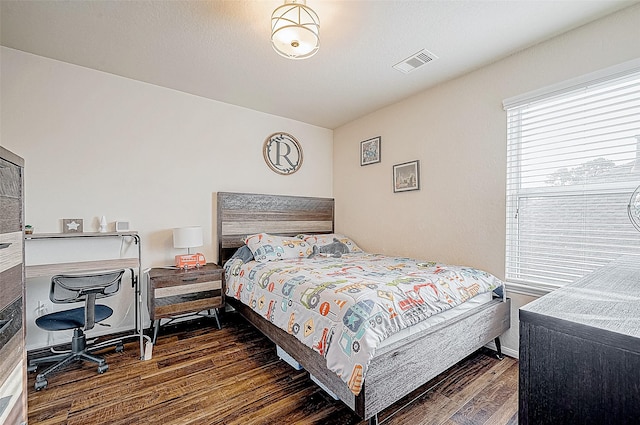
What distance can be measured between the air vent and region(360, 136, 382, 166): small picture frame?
43.1 inches

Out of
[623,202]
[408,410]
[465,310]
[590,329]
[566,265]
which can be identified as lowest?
[408,410]

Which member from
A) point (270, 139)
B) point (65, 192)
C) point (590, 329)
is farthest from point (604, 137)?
point (65, 192)

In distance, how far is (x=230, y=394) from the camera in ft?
6.20

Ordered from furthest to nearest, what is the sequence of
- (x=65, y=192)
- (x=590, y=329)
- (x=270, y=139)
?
(x=270, y=139), (x=65, y=192), (x=590, y=329)

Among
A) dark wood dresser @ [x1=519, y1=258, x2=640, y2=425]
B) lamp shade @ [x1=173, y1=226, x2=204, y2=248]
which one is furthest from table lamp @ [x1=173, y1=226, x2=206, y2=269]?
dark wood dresser @ [x1=519, y1=258, x2=640, y2=425]

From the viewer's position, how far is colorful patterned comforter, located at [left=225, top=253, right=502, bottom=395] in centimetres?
150

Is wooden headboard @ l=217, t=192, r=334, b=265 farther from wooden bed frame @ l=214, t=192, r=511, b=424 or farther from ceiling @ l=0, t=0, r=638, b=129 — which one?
ceiling @ l=0, t=0, r=638, b=129

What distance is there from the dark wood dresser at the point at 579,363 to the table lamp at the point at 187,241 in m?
2.85

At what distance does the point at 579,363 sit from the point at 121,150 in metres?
3.50

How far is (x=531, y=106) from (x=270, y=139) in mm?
Result: 2822

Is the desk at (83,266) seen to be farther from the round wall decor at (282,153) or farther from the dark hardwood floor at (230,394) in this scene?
the round wall decor at (282,153)

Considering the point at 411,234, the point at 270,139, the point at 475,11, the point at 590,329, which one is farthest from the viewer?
the point at 270,139

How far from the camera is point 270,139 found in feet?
12.4

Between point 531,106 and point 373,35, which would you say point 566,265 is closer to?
point 531,106
